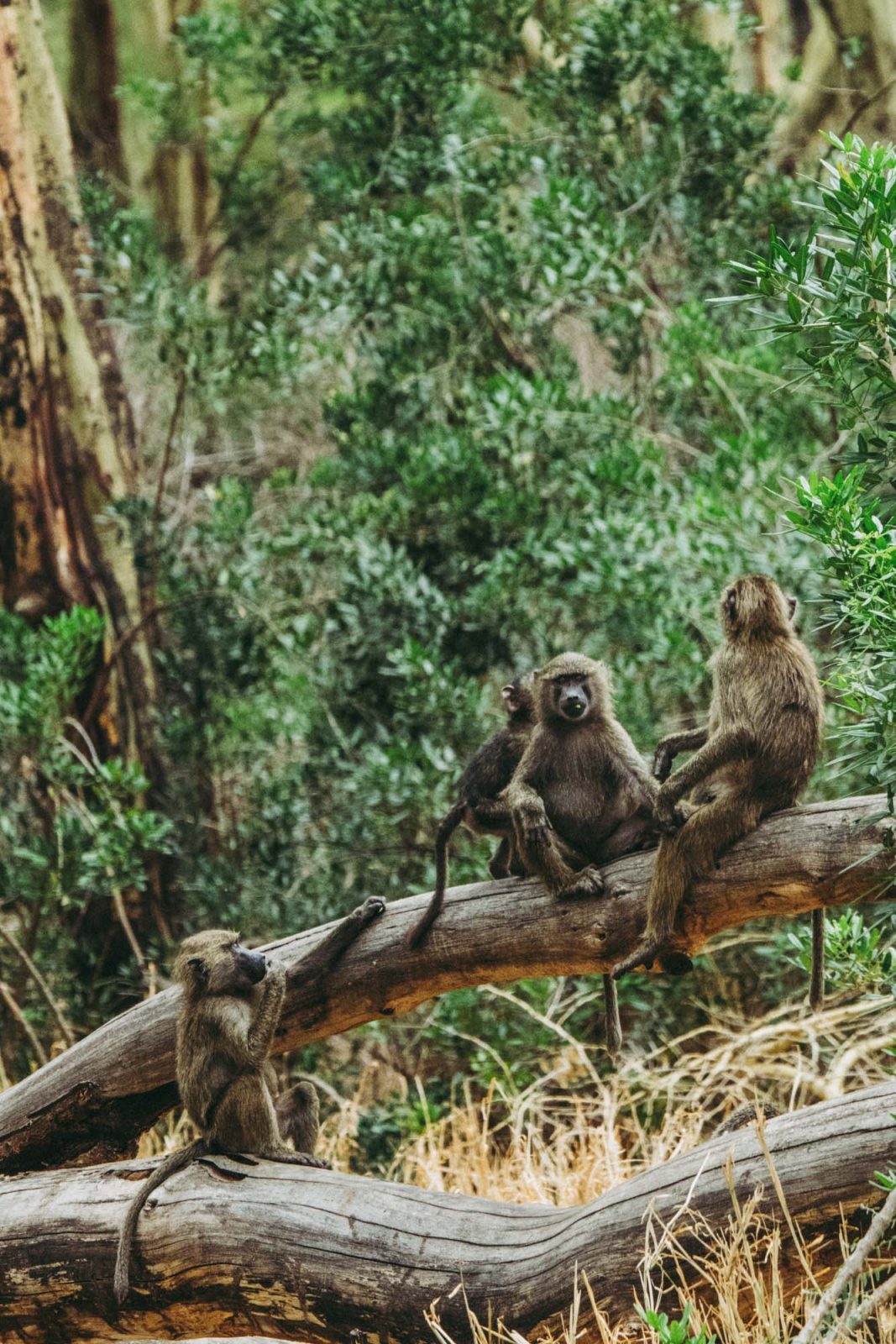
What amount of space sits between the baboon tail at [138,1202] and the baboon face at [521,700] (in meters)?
2.00

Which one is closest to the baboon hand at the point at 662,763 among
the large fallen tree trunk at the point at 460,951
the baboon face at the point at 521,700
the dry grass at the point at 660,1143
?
the large fallen tree trunk at the point at 460,951

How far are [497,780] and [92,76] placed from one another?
10.9 meters

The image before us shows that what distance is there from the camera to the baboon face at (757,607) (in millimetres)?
4332

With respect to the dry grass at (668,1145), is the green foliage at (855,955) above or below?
above

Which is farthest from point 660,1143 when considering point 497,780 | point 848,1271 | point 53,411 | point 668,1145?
point 53,411

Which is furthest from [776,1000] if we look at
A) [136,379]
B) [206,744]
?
[136,379]

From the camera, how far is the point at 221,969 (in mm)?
4438

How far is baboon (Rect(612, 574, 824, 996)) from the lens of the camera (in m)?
3.97

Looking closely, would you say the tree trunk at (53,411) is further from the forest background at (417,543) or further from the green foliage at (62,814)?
the green foliage at (62,814)

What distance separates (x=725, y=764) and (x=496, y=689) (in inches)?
169

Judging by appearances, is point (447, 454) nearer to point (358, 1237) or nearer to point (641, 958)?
point (641, 958)

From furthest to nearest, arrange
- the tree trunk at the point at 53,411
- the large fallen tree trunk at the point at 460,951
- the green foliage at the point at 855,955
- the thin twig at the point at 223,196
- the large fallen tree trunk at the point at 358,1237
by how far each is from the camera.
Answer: the thin twig at the point at 223,196 → the tree trunk at the point at 53,411 → the large fallen tree trunk at the point at 460,951 → the green foliage at the point at 855,955 → the large fallen tree trunk at the point at 358,1237

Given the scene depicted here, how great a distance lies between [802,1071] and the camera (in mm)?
6371

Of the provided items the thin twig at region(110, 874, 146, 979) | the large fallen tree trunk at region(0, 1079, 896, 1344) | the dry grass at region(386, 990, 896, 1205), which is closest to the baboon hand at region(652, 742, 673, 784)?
the large fallen tree trunk at region(0, 1079, 896, 1344)
